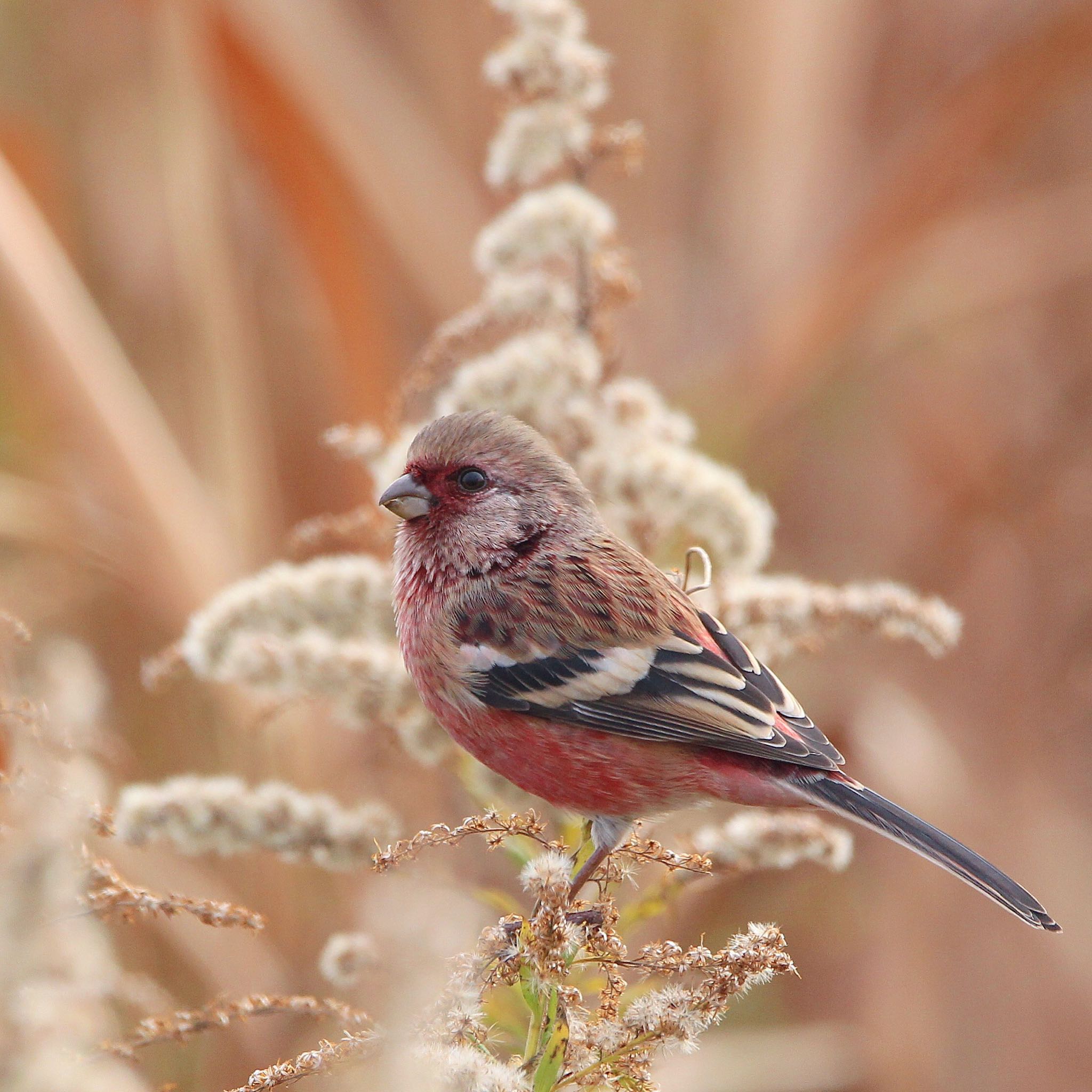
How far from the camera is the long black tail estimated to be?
4.98 feet

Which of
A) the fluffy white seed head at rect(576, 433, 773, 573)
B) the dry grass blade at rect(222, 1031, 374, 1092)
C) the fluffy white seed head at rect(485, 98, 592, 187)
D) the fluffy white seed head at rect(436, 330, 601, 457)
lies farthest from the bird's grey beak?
the dry grass blade at rect(222, 1031, 374, 1092)

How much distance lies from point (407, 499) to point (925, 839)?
934mm

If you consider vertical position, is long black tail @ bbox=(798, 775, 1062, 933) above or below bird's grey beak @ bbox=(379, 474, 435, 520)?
below

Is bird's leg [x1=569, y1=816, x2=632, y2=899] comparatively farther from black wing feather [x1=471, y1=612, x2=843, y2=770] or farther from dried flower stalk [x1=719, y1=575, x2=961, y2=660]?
dried flower stalk [x1=719, y1=575, x2=961, y2=660]

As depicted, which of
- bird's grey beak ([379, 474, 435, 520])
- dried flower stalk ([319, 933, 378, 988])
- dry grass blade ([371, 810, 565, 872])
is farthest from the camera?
bird's grey beak ([379, 474, 435, 520])

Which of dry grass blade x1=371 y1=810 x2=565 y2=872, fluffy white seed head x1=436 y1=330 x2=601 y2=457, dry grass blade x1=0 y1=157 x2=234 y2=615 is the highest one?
dry grass blade x1=0 y1=157 x2=234 y2=615

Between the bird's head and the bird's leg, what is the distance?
47cm

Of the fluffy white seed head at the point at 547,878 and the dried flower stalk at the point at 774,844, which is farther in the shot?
the dried flower stalk at the point at 774,844

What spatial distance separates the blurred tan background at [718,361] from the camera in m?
2.71

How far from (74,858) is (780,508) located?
299 cm

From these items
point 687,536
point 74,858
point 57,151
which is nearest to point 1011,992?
point 687,536

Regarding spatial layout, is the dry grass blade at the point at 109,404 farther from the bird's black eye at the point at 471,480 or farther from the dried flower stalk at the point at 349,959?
the dried flower stalk at the point at 349,959

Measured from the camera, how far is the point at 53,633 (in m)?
2.93

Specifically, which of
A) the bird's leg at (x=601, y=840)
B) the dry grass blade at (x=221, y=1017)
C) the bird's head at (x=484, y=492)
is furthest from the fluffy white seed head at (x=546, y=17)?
the dry grass blade at (x=221, y=1017)
